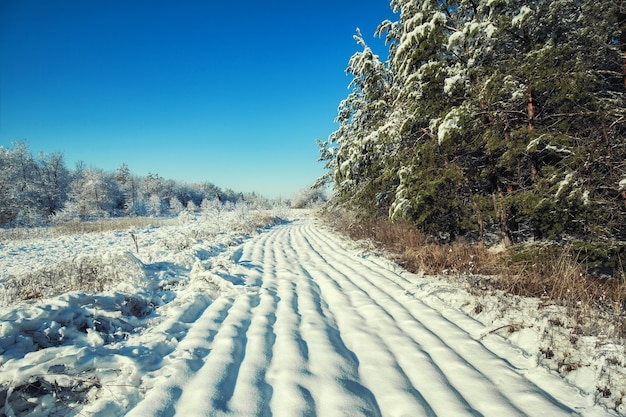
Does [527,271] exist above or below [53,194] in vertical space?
below

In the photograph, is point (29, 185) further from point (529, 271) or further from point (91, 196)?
point (529, 271)

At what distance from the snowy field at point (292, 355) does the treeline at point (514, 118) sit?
8.51 feet

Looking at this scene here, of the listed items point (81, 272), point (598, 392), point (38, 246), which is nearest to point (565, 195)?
point (598, 392)

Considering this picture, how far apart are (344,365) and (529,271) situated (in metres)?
3.48

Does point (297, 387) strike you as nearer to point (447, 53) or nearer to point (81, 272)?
point (81, 272)

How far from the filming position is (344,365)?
90.2 inches

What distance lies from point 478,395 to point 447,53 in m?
7.14

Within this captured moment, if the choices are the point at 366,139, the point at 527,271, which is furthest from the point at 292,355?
the point at 366,139

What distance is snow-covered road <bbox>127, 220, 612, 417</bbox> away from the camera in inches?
70.3

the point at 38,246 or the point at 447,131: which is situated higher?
the point at 447,131

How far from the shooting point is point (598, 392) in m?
1.87

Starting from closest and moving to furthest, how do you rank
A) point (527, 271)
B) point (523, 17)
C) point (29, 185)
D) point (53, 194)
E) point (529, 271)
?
1. point (527, 271)
2. point (529, 271)
3. point (523, 17)
4. point (29, 185)
5. point (53, 194)

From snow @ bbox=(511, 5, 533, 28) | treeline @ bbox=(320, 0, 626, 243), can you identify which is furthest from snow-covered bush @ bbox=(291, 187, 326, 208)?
snow @ bbox=(511, 5, 533, 28)

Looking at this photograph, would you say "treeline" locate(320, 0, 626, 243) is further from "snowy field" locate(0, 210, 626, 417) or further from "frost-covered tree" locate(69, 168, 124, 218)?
"frost-covered tree" locate(69, 168, 124, 218)
